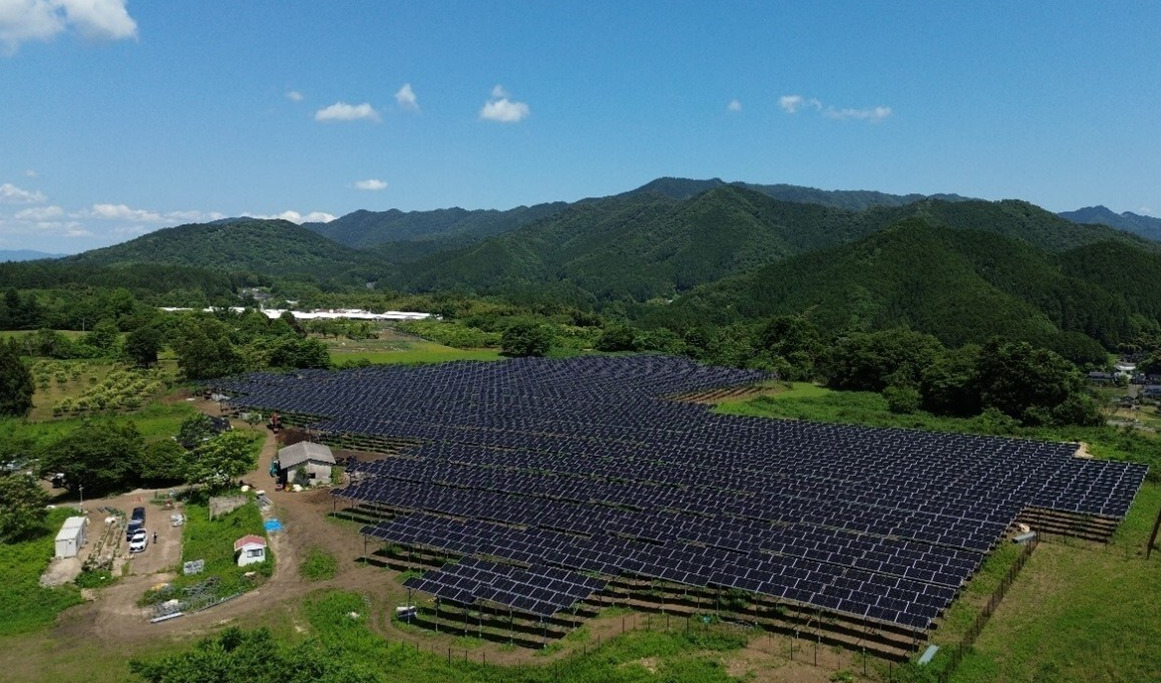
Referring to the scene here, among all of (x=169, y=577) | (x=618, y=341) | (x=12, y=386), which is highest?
(x=12, y=386)

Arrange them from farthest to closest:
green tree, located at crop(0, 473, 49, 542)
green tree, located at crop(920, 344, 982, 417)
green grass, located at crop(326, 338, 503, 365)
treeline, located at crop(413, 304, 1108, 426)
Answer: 1. green grass, located at crop(326, 338, 503, 365)
2. green tree, located at crop(920, 344, 982, 417)
3. treeline, located at crop(413, 304, 1108, 426)
4. green tree, located at crop(0, 473, 49, 542)

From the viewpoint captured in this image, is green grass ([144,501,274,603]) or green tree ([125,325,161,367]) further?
green tree ([125,325,161,367])

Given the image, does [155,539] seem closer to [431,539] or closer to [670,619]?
[431,539]

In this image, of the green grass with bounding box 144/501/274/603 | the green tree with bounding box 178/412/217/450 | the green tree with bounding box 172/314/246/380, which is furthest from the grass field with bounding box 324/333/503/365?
the green grass with bounding box 144/501/274/603

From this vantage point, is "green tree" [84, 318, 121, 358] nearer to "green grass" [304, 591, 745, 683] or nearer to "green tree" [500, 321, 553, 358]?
"green tree" [500, 321, 553, 358]

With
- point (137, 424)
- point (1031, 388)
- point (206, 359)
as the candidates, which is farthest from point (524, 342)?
point (1031, 388)

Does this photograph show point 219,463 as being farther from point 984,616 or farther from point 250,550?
point 984,616

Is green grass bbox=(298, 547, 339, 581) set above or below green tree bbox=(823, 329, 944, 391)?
below
